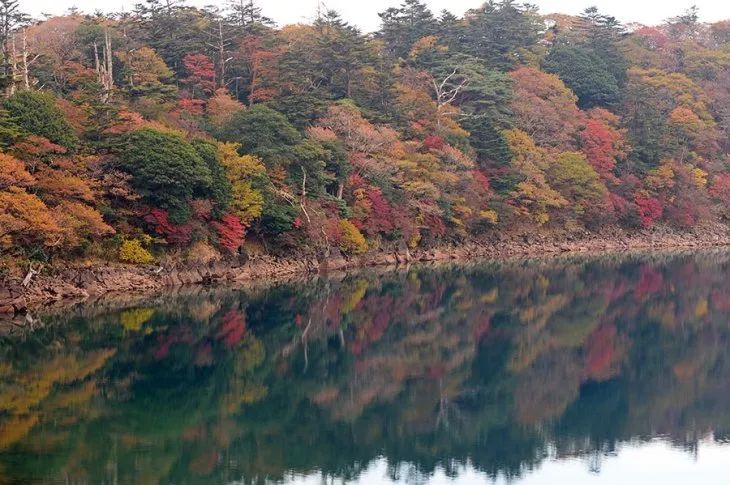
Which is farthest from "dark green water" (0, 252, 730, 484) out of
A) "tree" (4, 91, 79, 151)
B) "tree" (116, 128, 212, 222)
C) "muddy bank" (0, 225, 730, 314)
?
"tree" (4, 91, 79, 151)

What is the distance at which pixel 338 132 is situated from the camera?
52.7 metres

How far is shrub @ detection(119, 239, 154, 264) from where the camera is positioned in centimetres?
3709

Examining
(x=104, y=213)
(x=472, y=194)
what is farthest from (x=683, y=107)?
(x=104, y=213)

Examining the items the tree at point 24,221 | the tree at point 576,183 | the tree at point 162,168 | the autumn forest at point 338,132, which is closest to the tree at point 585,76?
the autumn forest at point 338,132

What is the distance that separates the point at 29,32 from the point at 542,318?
43739 millimetres

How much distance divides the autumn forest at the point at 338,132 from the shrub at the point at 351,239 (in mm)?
117

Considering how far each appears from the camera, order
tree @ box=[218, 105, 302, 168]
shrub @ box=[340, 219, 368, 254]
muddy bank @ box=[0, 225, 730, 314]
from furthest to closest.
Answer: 1. shrub @ box=[340, 219, 368, 254]
2. tree @ box=[218, 105, 302, 168]
3. muddy bank @ box=[0, 225, 730, 314]

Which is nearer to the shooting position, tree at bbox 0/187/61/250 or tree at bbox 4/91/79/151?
tree at bbox 0/187/61/250

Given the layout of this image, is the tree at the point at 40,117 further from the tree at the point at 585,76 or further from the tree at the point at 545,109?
the tree at the point at 585,76

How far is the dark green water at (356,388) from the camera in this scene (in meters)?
17.0

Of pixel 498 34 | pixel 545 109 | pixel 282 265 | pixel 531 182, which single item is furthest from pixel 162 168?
pixel 498 34

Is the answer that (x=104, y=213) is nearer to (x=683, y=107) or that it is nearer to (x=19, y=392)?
(x=19, y=392)

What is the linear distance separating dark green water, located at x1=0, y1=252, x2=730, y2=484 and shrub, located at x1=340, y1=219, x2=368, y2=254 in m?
→ 9.09

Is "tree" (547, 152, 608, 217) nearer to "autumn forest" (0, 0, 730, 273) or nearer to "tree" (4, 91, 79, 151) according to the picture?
"autumn forest" (0, 0, 730, 273)
